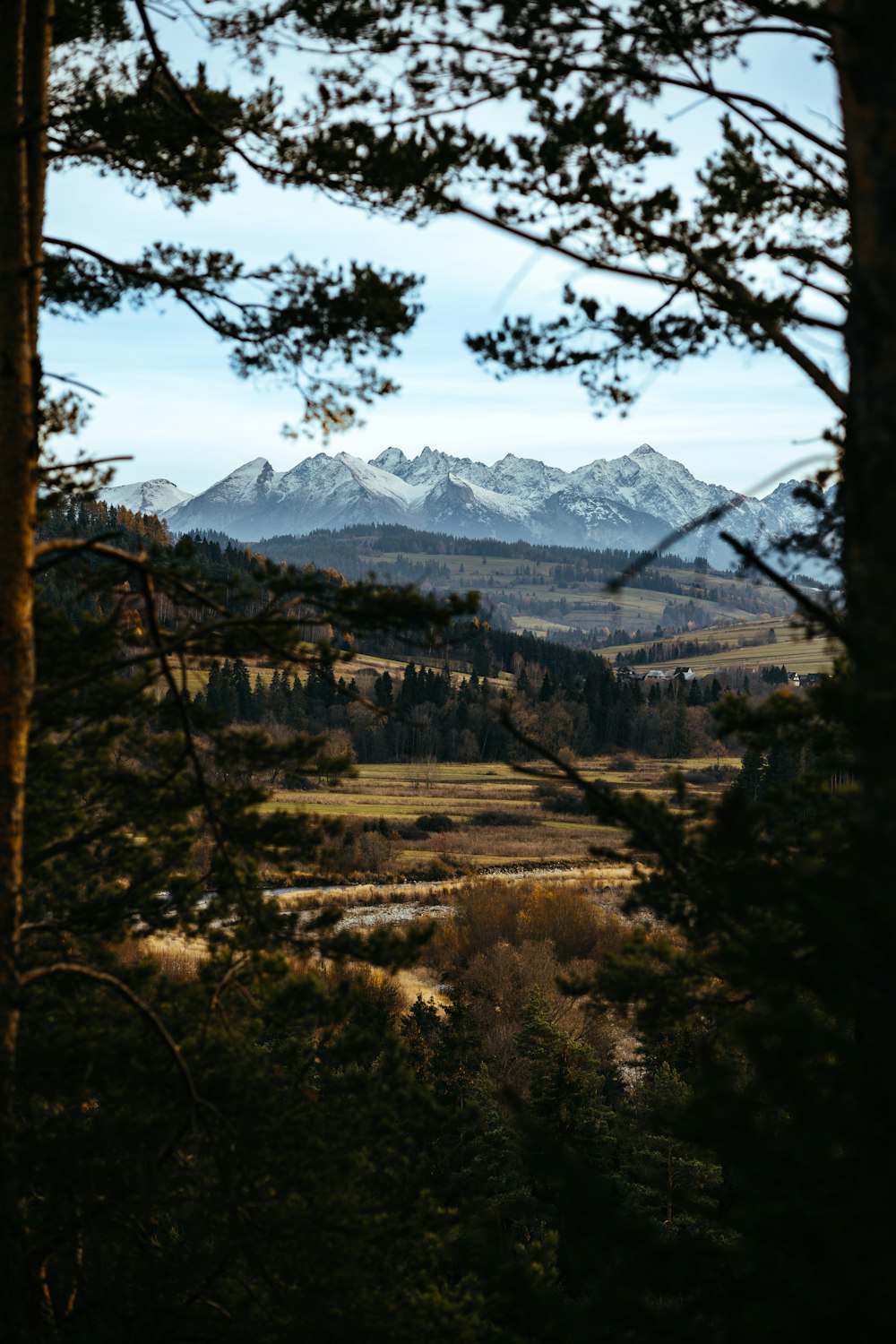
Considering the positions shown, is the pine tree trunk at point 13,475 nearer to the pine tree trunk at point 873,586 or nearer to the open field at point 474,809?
the pine tree trunk at point 873,586

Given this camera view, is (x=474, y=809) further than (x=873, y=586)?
Yes

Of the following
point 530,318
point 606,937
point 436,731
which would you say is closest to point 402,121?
point 530,318

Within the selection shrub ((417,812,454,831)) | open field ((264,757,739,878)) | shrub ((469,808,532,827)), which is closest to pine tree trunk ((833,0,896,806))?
open field ((264,757,739,878))

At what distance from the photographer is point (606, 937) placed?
38.2 metres

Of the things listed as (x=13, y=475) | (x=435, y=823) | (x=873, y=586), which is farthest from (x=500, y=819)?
(x=873, y=586)

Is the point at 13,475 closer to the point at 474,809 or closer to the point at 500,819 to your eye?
the point at 500,819

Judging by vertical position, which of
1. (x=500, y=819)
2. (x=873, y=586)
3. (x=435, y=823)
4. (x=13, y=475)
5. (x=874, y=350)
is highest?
(x=874, y=350)

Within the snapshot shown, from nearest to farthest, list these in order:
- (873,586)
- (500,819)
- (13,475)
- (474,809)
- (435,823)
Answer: (873,586), (13,475), (435,823), (500,819), (474,809)

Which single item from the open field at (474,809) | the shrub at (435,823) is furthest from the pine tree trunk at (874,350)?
the shrub at (435,823)

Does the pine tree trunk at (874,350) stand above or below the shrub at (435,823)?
above

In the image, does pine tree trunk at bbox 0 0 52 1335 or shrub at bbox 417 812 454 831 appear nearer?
pine tree trunk at bbox 0 0 52 1335

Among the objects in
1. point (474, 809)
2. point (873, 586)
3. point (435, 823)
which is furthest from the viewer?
point (474, 809)

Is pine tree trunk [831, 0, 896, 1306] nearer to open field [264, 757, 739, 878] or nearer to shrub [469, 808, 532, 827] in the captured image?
open field [264, 757, 739, 878]

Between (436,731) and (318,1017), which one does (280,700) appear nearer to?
(436,731)
